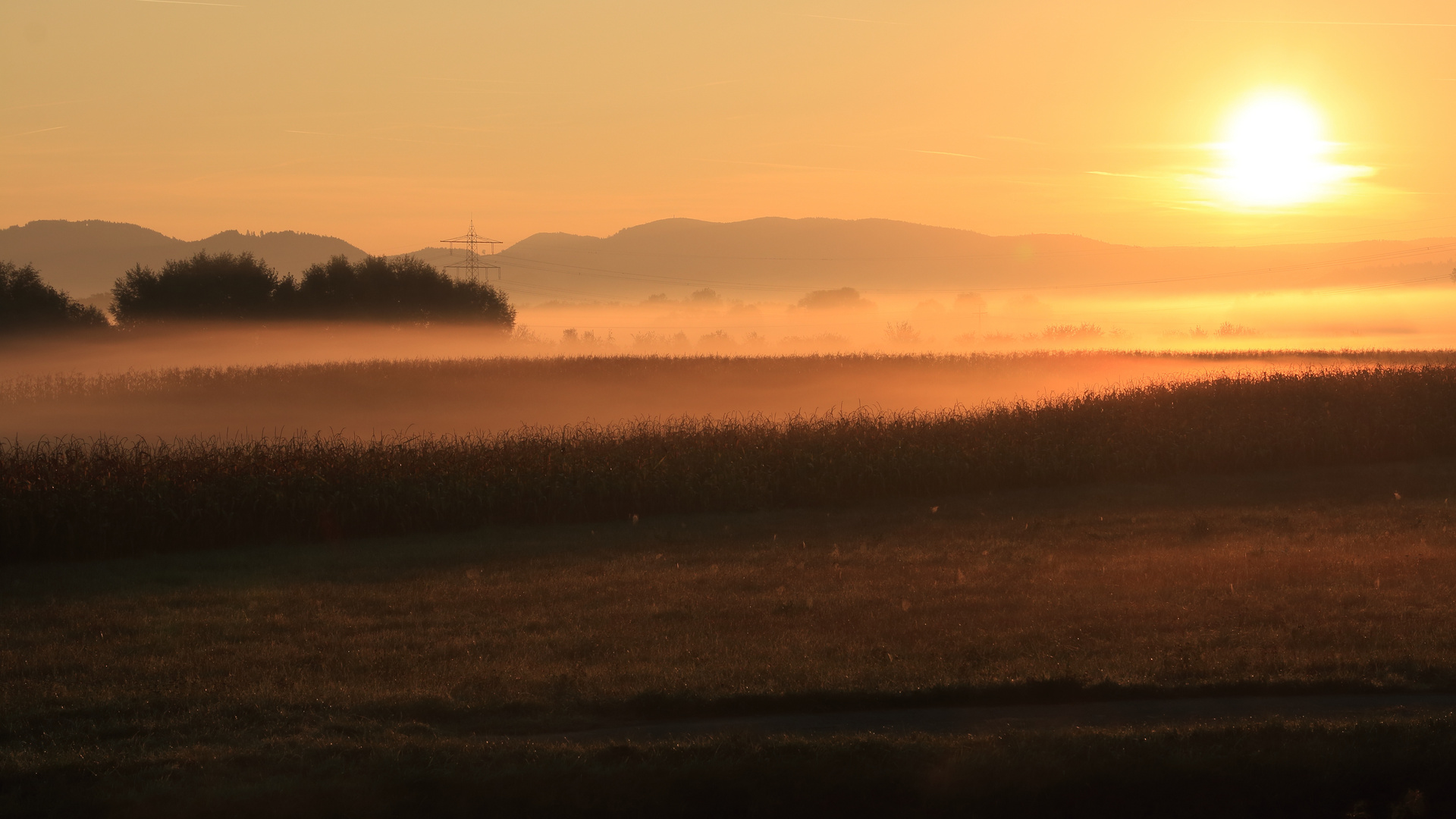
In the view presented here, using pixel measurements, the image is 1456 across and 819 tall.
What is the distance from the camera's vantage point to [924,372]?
173ft

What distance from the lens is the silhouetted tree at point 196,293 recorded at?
208 feet

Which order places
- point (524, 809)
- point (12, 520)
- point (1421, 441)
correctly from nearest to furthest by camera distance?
point (524, 809), point (12, 520), point (1421, 441)

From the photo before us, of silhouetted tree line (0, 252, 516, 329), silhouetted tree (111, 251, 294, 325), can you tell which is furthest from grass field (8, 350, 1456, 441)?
silhouetted tree (111, 251, 294, 325)

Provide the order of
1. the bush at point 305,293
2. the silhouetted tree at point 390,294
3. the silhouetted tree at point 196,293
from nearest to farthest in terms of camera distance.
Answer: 1. the silhouetted tree at point 196,293
2. the bush at point 305,293
3. the silhouetted tree at point 390,294

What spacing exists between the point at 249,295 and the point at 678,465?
52284 mm

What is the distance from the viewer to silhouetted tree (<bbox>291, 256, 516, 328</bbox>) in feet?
221

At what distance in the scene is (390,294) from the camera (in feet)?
228

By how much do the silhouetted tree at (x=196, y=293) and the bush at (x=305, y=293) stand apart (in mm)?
41

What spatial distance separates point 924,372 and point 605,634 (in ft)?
142

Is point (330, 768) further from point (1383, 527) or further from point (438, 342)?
point (438, 342)

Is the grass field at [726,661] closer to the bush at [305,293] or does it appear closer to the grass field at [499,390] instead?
the grass field at [499,390]

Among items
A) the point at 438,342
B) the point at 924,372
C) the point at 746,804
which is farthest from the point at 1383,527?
the point at 438,342

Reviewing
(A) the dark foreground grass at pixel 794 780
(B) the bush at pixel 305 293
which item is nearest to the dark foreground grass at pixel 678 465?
(A) the dark foreground grass at pixel 794 780

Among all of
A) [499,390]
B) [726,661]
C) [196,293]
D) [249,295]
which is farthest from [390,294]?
[726,661]
